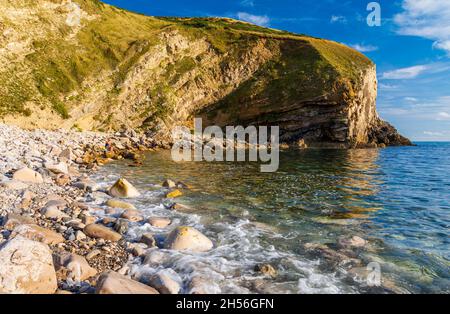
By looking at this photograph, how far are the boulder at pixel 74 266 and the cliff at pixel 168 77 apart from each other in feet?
119

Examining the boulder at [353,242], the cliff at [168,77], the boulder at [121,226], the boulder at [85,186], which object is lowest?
the boulder at [353,242]

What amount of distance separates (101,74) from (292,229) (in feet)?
163

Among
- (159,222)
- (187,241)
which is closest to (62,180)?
(159,222)

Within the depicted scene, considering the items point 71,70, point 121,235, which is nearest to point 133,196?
point 121,235

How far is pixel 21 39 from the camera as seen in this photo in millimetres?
43312

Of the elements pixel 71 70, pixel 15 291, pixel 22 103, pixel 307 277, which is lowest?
pixel 307 277

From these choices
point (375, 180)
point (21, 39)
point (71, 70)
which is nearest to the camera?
point (375, 180)

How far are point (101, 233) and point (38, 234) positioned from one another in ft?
5.07

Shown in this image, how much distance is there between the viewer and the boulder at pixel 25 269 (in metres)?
5.23

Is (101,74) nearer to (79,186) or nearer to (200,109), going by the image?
(200,109)

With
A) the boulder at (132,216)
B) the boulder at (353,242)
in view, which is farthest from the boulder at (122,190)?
the boulder at (353,242)

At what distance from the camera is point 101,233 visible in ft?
28.1

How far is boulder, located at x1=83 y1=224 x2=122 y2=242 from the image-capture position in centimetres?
847

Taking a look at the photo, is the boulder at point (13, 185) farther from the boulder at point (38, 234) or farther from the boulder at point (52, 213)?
the boulder at point (38, 234)
